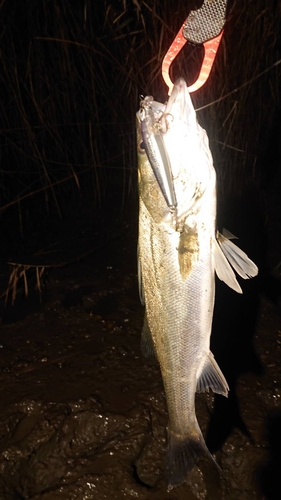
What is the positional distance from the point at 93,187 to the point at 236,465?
163 inches

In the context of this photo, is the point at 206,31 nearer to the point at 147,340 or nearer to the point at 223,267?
the point at 223,267

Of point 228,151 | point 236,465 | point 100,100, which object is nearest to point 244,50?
point 228,151

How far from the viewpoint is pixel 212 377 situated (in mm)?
1745

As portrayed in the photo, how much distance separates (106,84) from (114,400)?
139 inches

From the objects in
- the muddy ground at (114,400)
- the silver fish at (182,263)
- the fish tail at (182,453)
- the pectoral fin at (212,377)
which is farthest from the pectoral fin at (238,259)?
the muddy ground at (114,400)

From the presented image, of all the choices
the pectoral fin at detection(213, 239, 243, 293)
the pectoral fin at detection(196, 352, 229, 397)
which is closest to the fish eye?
the pectoral fin at detection(213, 239, 243, 293)

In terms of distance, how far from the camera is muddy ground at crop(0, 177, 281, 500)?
2363 mm

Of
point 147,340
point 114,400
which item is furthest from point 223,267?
point 114,400

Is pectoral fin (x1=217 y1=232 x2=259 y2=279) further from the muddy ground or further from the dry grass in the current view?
the dry grass

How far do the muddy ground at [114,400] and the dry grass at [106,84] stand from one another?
31.9 inches

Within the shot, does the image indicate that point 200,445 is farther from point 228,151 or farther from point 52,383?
point 228,151

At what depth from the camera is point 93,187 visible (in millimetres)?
5793

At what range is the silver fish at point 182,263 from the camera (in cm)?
149

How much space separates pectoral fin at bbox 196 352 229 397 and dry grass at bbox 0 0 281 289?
97.3 inches
